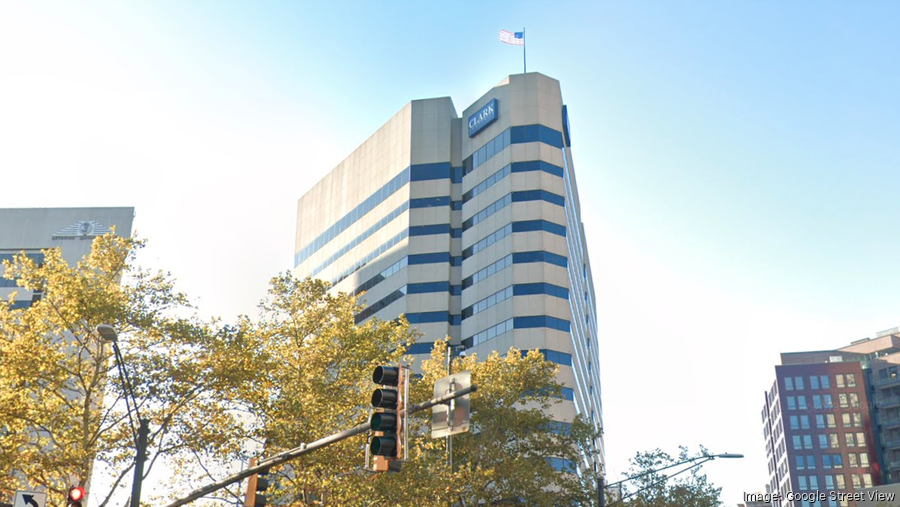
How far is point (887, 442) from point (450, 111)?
105 meters

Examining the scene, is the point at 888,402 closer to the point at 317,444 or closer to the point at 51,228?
the point at 51,228

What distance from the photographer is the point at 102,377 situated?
3347 centimetres

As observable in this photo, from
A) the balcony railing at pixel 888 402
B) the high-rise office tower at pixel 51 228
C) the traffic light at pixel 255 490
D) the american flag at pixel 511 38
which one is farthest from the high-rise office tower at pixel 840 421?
the traffic light at pixel 255 490

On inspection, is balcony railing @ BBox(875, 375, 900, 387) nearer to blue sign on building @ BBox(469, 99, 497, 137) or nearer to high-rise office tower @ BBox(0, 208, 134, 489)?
blue sign on building @ BBox(469, 99, 497, 137)

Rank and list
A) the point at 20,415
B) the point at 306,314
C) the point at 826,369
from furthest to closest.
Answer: the point at 826,369 < the point at 306,314 < the point at 20,415

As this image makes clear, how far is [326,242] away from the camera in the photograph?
110250 mm

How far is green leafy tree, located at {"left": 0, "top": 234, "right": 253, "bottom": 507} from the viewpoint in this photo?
30.8m

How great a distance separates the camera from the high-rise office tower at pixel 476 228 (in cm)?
8138

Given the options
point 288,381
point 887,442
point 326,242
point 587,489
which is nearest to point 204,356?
point 288,381

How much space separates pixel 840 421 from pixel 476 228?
100818mm

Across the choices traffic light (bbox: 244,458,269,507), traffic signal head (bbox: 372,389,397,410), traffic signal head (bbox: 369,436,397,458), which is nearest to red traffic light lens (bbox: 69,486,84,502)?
traffic light (bbox: 244,458,269,507)

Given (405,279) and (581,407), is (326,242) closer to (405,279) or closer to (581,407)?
(405,279)

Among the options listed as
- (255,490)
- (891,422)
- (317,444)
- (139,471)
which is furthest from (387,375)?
(891,422)

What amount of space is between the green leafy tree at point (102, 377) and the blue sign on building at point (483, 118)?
199 feet
